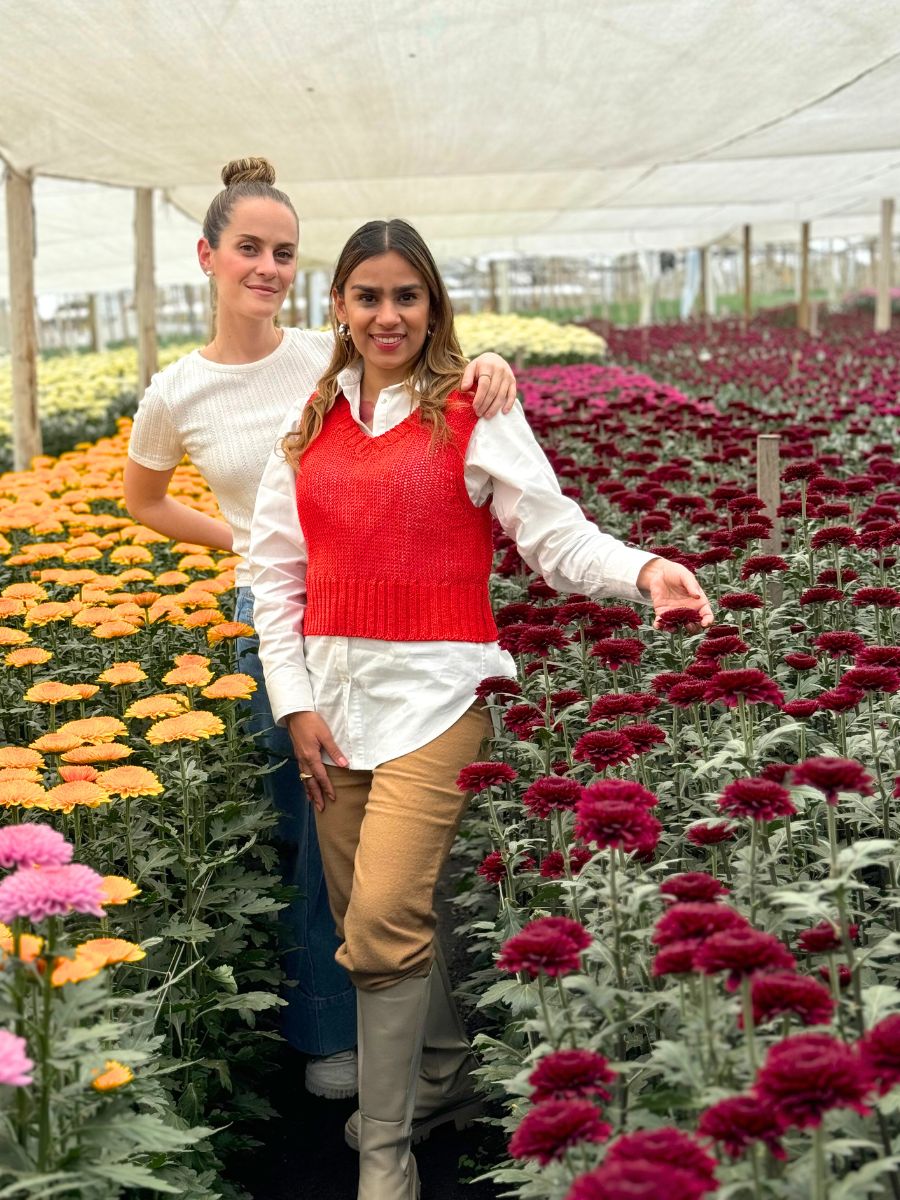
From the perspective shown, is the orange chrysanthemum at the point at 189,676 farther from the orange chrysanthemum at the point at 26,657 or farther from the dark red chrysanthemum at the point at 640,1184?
the dark red chrysanthemum at the point at 640,1184

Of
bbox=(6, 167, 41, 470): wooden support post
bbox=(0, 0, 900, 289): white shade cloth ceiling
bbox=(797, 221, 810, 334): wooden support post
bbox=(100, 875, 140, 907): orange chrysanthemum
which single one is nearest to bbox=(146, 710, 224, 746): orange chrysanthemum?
bbox=(100, 875, 140, 907): orange chrysanthemum

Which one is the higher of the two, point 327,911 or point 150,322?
point 150,322

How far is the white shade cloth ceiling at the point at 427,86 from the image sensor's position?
19.3 ft

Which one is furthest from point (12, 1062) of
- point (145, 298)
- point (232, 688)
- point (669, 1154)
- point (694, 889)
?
point (145, 298)

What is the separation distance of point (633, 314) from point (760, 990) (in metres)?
42.6

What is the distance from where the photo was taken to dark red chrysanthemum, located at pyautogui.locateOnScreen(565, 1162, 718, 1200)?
1160mm

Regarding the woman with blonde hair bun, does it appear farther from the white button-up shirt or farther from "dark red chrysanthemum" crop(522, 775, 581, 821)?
"dark red chrysanthemum" crop(522, 775, 581, 821)

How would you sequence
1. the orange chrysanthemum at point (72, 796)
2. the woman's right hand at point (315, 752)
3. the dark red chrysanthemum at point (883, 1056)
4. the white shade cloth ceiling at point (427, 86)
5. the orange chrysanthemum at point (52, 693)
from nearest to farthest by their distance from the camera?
the dark red chrysanthemum at point (883, 1056) → the orange chrysanthemum at point (72, 796) → the woman's right hand at point (315, 752) → the orange chrysanthemum at point (52, 693) → the white shade cloth ceiling at point (427, 86)

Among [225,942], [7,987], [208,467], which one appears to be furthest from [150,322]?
[7,987]

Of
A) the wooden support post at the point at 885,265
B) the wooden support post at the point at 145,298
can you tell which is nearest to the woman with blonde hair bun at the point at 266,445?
the wooden support post at the point at 145,298

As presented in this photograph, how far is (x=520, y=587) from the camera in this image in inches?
175

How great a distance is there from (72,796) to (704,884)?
112 centimetres

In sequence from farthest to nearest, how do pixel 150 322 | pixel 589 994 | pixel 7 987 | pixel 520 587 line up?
1. pixel 150 322
2. pixel 520 587
3. pixel 589 994
4. pixel 7 987

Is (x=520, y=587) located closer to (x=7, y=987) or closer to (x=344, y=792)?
(x=344, y=792)
